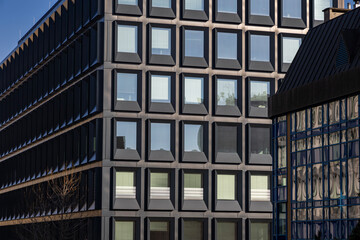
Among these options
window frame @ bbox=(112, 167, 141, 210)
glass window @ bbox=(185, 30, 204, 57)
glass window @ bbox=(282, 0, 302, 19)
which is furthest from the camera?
glass window @ bbox=(282, 0, 302, 19)

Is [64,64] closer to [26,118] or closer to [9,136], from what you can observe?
[26,118]

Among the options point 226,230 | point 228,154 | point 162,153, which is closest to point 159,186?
point 162,153

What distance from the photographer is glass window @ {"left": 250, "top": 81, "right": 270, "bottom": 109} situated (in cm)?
7575

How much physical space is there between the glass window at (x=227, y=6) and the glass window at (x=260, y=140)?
32.9 ft

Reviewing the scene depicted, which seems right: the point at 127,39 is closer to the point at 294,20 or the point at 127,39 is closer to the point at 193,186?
the point at 193,186

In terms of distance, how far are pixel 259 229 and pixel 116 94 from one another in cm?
1625

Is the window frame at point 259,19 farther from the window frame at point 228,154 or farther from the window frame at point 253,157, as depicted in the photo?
the window frame at point 228,154

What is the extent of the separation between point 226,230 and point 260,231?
2958 millimetres

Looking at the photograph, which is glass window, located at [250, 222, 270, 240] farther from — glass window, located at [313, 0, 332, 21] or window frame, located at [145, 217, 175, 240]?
glass window, located at [313, 0, 332, 21]

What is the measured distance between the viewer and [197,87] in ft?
244

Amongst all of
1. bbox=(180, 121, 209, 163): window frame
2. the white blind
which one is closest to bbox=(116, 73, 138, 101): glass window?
the white blind

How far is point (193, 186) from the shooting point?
73.6 m

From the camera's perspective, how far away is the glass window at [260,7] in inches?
3027

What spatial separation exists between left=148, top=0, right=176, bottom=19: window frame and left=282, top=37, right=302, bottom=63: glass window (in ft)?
32.7
